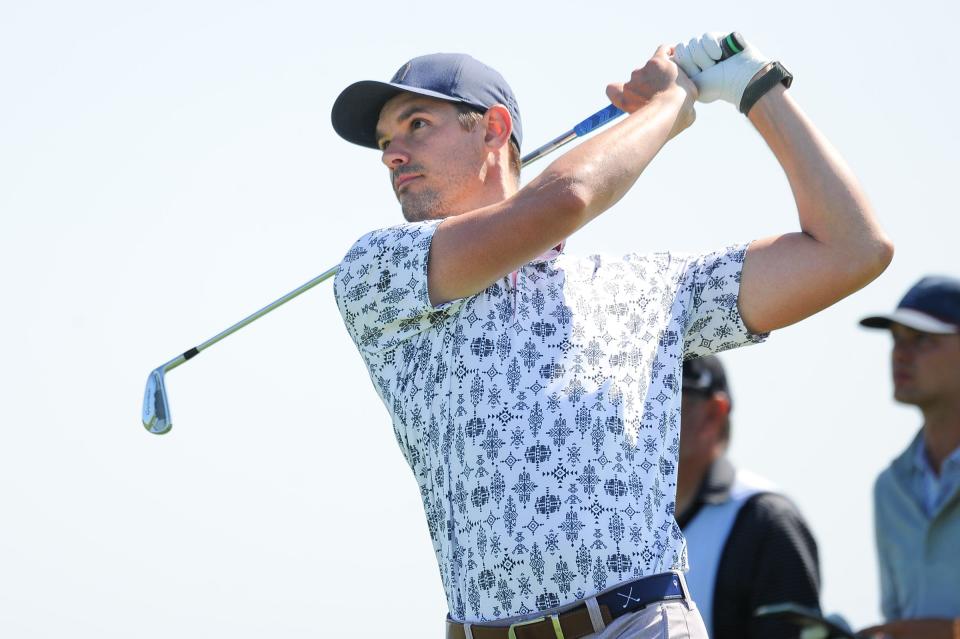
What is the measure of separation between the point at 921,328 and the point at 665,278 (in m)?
0.90

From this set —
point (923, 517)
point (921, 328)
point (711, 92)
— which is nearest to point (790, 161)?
point (711, 92)

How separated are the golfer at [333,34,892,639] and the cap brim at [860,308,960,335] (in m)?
0.51

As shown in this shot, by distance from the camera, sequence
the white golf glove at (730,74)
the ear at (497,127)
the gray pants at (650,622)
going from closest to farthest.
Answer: the gray pants at (650,622) < the white golf glove at (730,74) < the ear at (497,127)

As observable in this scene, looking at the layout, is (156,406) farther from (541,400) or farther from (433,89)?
(541,400)

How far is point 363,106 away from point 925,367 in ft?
6.28

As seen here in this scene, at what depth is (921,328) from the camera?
453 cm

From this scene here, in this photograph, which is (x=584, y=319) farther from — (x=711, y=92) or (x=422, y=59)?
(x=422, y=59)

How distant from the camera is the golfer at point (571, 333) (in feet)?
12.1

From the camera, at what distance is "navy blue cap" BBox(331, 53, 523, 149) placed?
4613 mm

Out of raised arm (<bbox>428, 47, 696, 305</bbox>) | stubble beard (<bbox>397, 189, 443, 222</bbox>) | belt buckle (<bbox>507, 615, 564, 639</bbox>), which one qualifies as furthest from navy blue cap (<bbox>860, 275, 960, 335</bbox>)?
belt buckle (<bbox>507, 615, 564, 639</bbox>)

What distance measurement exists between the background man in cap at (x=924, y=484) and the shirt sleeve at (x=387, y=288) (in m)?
1.45

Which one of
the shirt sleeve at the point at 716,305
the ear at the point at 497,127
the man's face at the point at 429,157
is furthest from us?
the ear at the point at 497,127

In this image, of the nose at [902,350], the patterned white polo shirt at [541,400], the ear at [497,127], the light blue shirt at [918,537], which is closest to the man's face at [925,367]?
the nose at [902,350]

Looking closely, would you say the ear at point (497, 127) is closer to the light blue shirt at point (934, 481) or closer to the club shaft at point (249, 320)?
the club shaft at point (249, 320)
